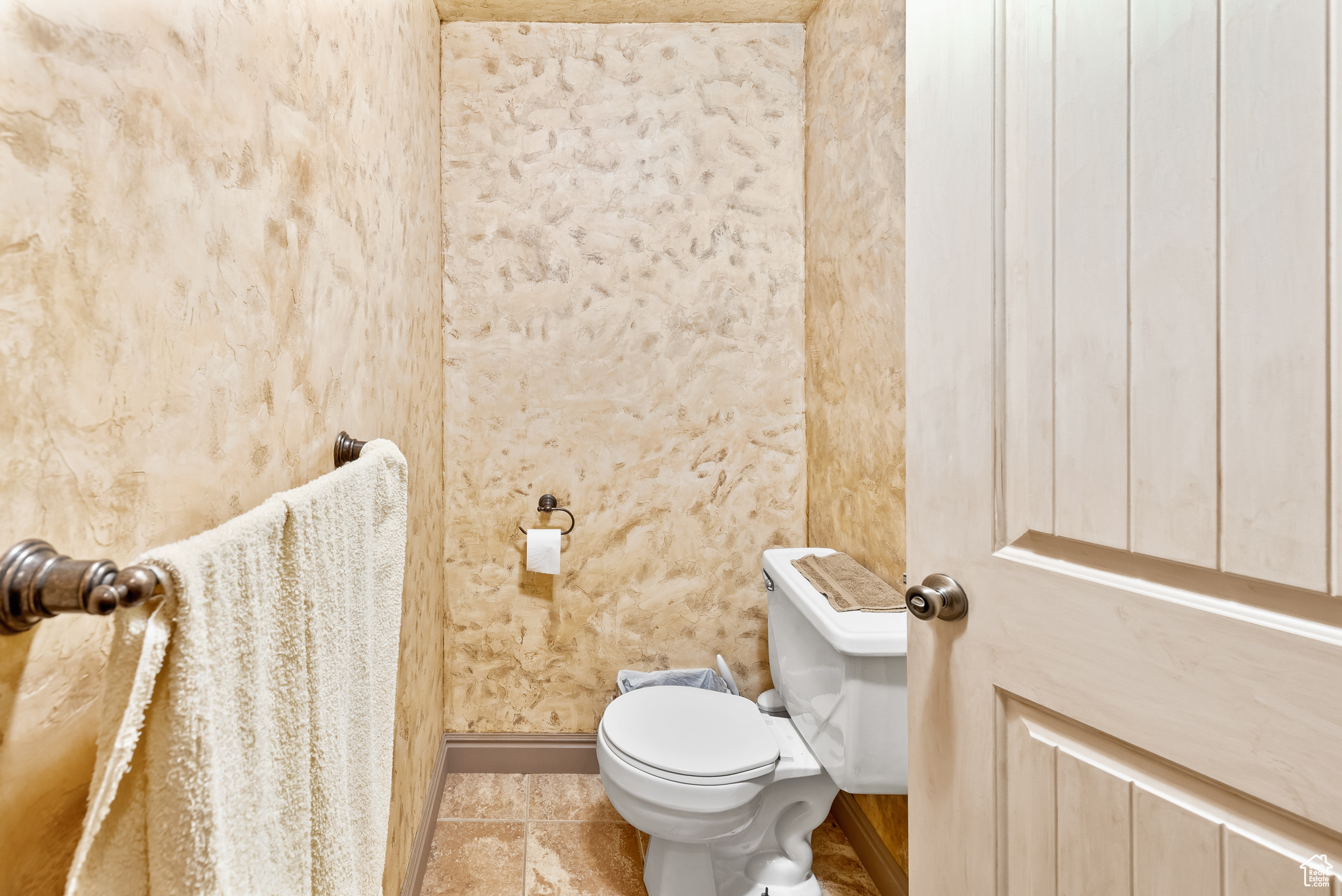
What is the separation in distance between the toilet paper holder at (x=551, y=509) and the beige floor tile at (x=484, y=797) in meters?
0.77

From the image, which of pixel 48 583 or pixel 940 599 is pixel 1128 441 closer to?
pixel 940 599

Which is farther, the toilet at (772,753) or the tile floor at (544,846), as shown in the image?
the tile floor at (544,846)

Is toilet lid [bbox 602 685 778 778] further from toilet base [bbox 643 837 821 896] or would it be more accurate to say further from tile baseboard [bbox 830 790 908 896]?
tile baseboard [bbox 830 790 908 896]

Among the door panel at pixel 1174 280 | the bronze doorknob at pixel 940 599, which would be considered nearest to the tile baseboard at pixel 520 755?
the bronze doorknob at pixel 940 599

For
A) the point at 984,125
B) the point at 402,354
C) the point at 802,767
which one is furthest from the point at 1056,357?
the point at 402,354

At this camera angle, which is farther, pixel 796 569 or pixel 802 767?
pixel 796 569

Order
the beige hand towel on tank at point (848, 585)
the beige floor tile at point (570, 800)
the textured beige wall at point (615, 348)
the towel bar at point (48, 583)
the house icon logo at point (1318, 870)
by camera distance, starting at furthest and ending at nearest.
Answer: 1. the textured beige wall at point (615, 348)
2. the beige floor tile at point (570, 800)
3. the beige hand towel on tank at point (848, 585)
4. the house icon logo at point (1318, 870)
5. the towel bar at point (48, 583)

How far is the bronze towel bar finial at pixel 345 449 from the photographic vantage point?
3.20 feet

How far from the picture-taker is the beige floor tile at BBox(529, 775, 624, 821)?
1748 millimetres

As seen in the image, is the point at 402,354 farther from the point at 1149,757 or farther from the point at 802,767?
the point at 1149,757

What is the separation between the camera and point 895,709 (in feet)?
3.93

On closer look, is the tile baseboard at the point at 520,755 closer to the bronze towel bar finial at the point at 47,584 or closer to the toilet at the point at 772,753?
the toilet at the point at 772,753

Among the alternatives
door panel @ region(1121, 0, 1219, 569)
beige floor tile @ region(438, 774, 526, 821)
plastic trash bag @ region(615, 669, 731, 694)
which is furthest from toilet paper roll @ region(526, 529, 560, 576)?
door panel @ region(1121, 0, 1219, 569)

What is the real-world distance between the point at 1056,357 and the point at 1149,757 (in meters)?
0.41
